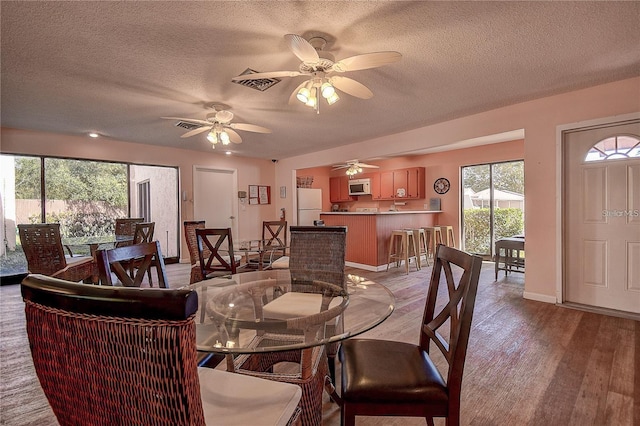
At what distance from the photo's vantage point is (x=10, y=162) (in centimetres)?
441

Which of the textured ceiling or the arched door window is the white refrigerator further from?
the arched door window

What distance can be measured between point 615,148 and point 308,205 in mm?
6226

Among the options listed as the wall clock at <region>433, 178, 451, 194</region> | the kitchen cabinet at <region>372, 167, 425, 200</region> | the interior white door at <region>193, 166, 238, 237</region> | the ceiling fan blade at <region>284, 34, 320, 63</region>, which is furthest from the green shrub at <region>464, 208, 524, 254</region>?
the ceiling fan blade at <region>284, 34, 320, 63</region>

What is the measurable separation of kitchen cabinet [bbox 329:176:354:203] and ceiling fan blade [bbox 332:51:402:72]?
675 cm

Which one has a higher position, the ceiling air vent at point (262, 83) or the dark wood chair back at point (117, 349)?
the ceiling air vent at point (262, 83)

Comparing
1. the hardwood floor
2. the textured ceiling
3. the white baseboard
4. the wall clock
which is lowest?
the hardwood floor

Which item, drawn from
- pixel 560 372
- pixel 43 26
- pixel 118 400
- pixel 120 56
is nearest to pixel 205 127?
pixel 120 56

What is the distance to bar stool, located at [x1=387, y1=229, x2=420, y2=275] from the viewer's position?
195 inches

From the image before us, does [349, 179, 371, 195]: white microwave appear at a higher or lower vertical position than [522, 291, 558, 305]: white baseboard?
higher

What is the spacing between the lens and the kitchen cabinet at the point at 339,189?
880 cm

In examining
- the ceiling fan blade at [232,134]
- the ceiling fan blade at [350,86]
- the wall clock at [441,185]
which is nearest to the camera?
the ceiling fan blade at [350,86]

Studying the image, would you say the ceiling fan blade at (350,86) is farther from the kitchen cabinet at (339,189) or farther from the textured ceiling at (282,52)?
the kitchen cabinet at (339,189)


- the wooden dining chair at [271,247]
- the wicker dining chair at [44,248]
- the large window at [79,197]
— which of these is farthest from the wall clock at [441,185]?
the wicker dining chair at [44,248]

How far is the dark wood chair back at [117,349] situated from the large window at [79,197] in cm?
412
